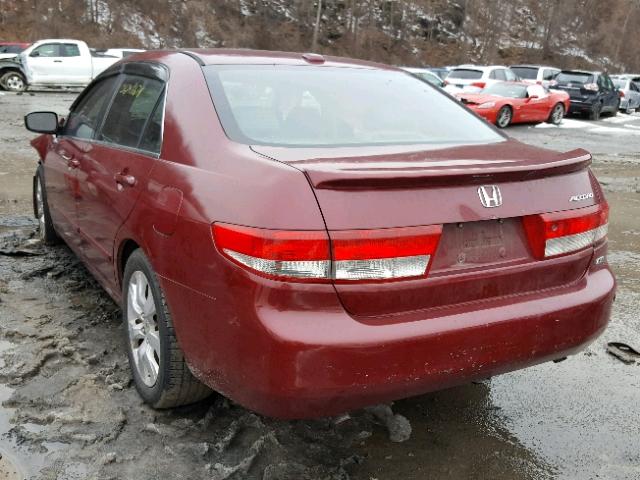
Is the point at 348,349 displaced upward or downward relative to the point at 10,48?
upward

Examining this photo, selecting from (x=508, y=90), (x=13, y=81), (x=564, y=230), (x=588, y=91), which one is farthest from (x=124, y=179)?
(x=588, y=91)

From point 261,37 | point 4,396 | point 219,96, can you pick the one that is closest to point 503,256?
point 219,96

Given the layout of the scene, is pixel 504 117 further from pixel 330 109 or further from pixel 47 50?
pixel 330 109

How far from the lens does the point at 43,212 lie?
5133mm

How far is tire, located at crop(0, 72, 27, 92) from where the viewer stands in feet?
69.1

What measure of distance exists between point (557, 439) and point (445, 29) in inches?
2331

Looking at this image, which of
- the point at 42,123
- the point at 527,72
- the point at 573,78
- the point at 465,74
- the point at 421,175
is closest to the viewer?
the point at 421,175

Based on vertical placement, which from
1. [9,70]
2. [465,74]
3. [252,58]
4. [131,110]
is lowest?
[9,70]

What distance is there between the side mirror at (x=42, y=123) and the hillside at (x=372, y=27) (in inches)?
1410

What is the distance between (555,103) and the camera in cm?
1998

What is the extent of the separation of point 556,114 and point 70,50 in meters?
15.6

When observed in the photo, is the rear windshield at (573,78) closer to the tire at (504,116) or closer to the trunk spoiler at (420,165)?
the tire at (504,116)

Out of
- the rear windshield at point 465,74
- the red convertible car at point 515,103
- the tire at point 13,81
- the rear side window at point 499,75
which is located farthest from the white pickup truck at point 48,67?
the rear side window at point 499,75

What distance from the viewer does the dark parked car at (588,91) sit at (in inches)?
886
